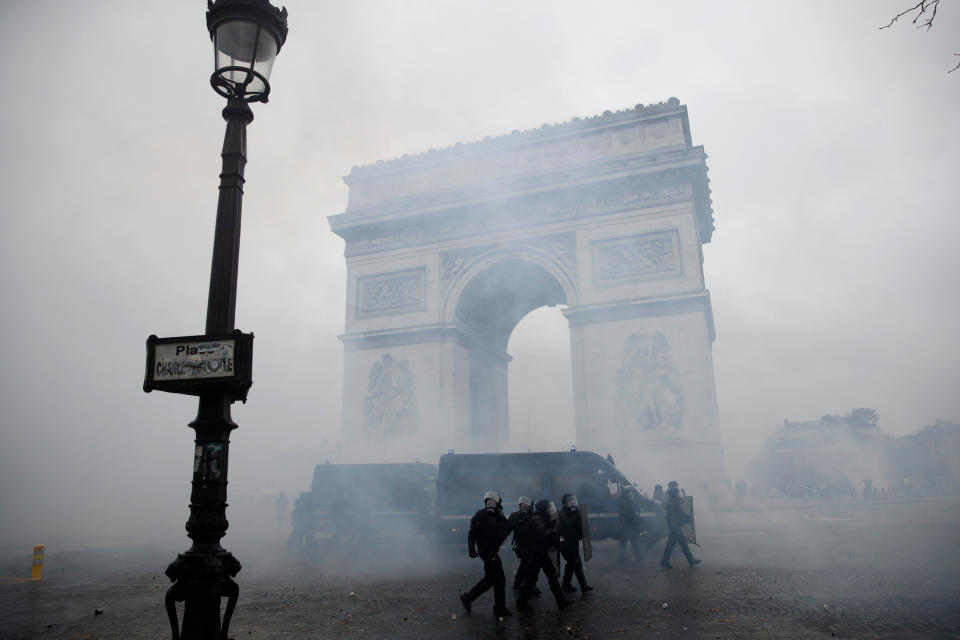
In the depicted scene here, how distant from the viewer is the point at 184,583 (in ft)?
12.0

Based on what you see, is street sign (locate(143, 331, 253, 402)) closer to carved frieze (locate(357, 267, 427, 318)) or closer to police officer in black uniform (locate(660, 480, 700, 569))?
police officer in black uniform (locate(660, 480, 700, 569))

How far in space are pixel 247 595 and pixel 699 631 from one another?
5.49 metres

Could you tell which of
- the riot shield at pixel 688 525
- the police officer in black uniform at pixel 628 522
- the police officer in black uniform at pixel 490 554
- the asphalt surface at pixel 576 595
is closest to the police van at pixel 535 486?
the police officer in black uniform at pixel 628 522

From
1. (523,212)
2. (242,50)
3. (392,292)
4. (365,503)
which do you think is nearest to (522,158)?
(523,212)

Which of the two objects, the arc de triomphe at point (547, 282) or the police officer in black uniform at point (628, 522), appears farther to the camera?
the arc de triomphe at point (547, 282)

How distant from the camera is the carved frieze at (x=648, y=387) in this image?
19344 mm

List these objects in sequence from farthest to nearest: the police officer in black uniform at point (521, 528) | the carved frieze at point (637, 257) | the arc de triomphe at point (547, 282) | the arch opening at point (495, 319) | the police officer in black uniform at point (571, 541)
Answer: the arch opening at point (495, 319) < the carved frieze at point (637, 257) < the arc de triomphe at point (547, 282) < the police officer in black uniform at point (571, 541) < the police officer in black uniform at point (521, 528)

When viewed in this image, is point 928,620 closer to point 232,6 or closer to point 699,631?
point 699,631

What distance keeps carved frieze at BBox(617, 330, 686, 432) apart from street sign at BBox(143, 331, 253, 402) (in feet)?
55.6

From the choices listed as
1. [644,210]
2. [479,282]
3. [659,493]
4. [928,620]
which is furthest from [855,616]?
[479,282]

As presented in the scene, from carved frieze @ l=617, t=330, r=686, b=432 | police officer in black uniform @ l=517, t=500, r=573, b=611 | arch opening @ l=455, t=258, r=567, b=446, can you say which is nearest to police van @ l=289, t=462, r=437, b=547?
police officer in black uniform @ l=517, t=500, r=573, b=611

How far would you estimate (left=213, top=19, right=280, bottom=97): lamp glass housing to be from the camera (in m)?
4.37

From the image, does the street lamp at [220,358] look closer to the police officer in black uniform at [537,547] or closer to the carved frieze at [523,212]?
the police officer in black uniform at [537,547]

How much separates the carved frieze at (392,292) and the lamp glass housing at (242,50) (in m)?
18.9
